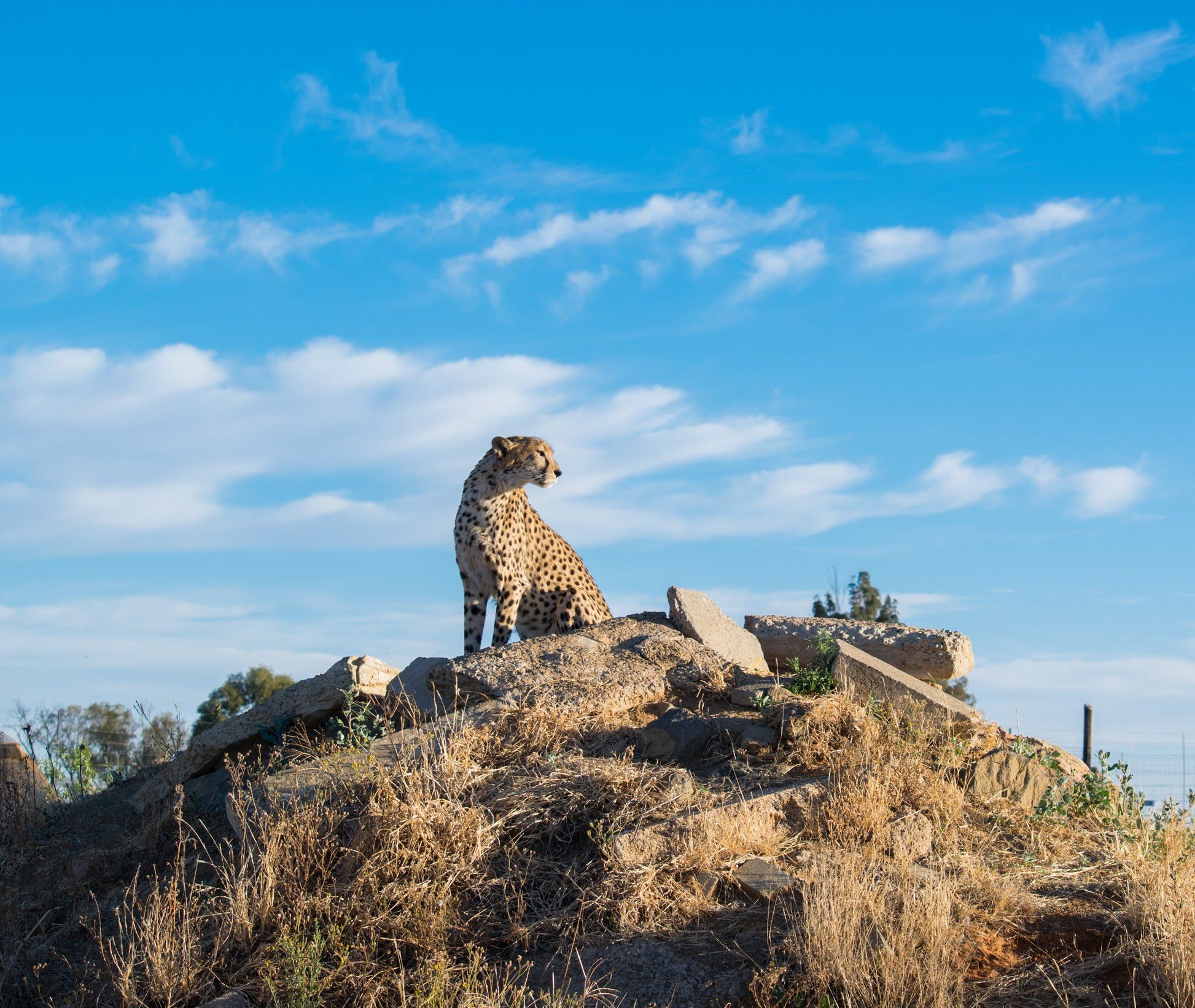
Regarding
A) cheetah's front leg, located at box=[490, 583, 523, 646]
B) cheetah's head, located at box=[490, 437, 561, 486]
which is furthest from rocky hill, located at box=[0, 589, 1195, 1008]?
cheetah's head, located at box=[490, 437, 561, 486]

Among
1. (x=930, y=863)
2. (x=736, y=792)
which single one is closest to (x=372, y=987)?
(x=736, y=792)

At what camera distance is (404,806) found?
6.39 m

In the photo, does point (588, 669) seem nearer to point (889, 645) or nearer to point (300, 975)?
point (889, 645)

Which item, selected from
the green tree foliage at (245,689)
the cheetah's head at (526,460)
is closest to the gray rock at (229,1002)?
the cheetah's head at (526,460)

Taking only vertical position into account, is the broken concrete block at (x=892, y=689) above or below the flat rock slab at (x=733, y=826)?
above

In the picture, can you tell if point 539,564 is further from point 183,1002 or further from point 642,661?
point 183,1002

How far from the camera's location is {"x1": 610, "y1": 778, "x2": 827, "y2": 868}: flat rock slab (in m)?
6.22

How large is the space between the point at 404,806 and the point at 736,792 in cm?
208

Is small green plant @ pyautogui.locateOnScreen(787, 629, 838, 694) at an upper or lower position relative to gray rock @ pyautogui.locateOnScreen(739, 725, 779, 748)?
upper

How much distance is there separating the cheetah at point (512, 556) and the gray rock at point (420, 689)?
165cm

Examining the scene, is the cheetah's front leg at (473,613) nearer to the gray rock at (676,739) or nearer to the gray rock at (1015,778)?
the gray rock at (676,739)

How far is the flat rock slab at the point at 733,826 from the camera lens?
20.4 ft

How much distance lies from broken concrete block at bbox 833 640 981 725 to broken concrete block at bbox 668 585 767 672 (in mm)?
924

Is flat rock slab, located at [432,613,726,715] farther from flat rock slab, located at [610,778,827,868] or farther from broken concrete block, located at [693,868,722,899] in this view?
broken concrete block, located at [693,868,722,899]
